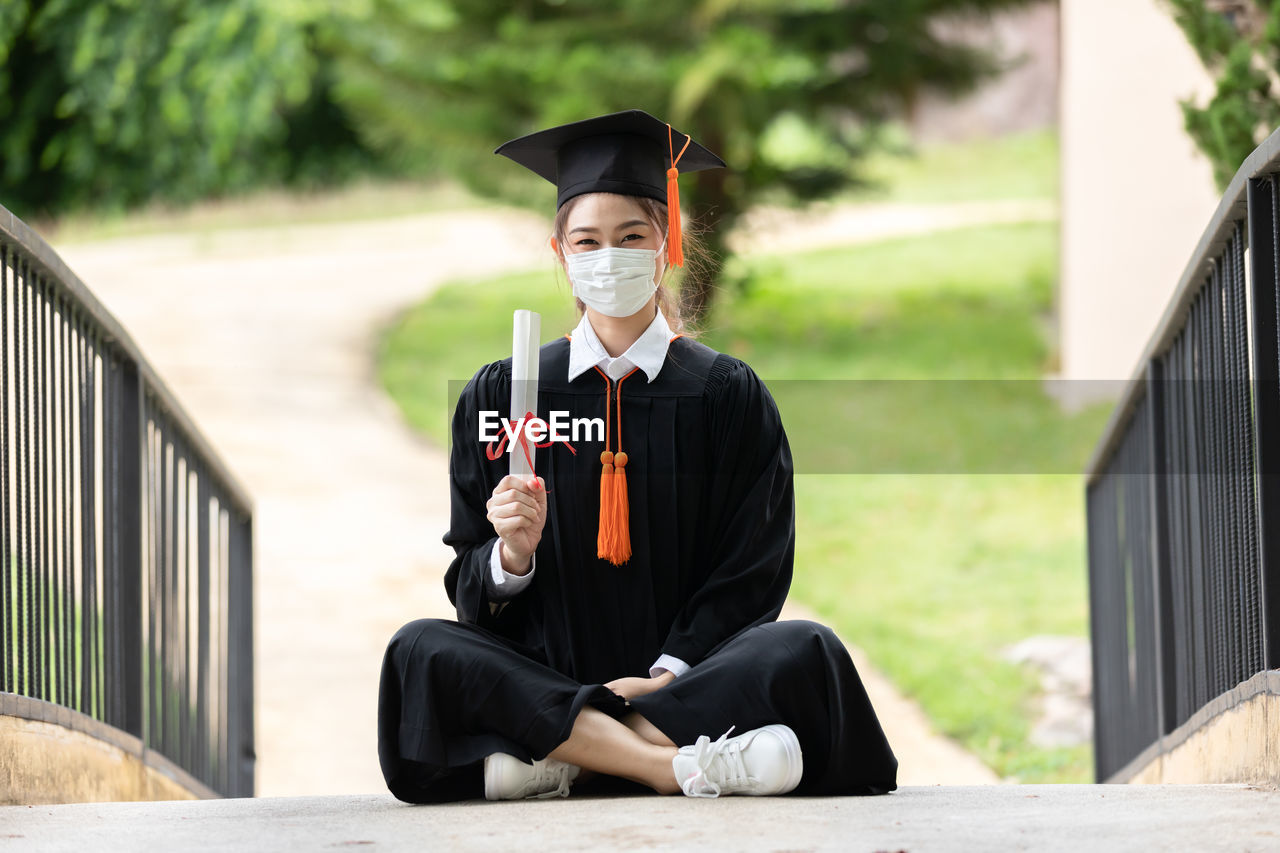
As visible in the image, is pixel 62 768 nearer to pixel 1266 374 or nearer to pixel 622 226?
pixel 622 226

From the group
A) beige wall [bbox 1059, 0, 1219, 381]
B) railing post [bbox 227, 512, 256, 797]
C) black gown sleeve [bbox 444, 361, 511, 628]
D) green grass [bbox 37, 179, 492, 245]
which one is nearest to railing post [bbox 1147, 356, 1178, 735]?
black gown sleeve [bbox 444, 361, 511, 628]

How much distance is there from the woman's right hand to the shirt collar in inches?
12.9

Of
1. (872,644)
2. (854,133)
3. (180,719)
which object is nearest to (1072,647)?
(872,644)

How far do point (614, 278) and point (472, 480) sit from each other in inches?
21.1

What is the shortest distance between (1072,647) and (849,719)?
589 centimetres

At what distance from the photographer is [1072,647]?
850 centimetres

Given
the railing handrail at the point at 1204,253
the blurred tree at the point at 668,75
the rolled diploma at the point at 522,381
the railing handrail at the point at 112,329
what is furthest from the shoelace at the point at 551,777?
the blurred tree at the point at 668,75

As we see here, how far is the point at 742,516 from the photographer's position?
320cm

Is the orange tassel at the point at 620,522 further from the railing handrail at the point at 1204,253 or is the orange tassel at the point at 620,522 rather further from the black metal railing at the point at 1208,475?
the railing handrail at the point at 1204,253

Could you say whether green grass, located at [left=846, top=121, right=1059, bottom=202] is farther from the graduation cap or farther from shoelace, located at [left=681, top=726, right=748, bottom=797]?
shoelace, located at [left=681, top=726, right=748, bottom=797]

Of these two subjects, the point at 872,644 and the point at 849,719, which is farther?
the point at 872,644

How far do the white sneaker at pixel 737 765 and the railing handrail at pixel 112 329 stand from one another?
180 cm

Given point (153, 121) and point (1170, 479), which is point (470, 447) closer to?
point (1170, 479)

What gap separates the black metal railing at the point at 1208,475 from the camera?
3.01 metres
